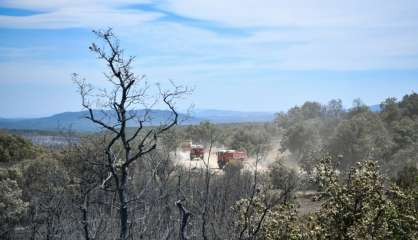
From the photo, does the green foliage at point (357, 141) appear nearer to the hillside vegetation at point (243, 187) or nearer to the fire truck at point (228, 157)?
the hillside vegetation at point (243, 187)

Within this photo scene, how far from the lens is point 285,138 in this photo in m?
76.4

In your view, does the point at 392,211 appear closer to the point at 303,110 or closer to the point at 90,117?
the point at 90,117

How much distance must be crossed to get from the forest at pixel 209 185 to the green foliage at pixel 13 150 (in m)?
0.15

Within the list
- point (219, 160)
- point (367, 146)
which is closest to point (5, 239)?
point (219, 160)

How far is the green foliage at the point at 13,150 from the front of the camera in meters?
60.2

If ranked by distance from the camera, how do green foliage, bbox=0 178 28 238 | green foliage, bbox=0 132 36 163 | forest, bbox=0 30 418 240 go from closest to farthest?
forest, bbox=0 30 418 240 → green foliage, bbox=0 178 28 238 → green foliage, bbox=0 132 36 163

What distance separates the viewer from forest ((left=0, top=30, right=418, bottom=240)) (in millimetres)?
13484

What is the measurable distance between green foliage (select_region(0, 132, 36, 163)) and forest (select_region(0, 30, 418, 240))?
15cm

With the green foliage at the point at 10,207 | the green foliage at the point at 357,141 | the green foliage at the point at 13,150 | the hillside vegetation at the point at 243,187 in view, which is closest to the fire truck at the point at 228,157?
the hillside vegetation at the point at 243,187

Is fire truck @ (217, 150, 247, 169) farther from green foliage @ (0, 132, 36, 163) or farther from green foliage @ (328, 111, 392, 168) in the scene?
green foliage @ (0, 132, 36, 163)

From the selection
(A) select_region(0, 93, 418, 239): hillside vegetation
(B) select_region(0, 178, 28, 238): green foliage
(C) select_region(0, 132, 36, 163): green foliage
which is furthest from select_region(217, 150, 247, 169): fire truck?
(B) select_region(0, 178, 28, 238): green foliage

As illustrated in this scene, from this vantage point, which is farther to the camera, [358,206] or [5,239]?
[5,239]

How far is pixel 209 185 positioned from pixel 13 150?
29.4 m

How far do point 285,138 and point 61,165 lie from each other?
1497 inches
